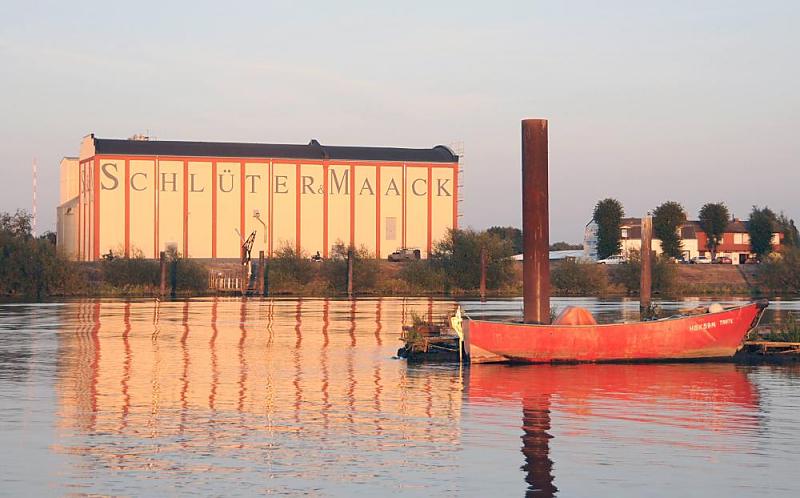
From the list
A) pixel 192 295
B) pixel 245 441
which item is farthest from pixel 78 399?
pixel 192 295

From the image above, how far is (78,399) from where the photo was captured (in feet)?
83.8

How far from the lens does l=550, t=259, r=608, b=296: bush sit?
103 meters

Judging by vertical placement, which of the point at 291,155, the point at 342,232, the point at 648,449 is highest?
the point at 291,155

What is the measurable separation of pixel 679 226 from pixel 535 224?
10380 cm

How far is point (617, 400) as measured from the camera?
2564 centimetres

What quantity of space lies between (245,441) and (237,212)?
8542 centimetres

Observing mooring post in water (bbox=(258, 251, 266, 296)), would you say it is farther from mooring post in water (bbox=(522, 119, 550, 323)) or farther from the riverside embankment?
mooring post in water (bbox=(522, 119, 550, 323))

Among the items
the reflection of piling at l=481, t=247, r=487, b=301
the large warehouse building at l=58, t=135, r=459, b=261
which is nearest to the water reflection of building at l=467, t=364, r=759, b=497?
the reflection of piling at l=481, t=247, r=487, b=301

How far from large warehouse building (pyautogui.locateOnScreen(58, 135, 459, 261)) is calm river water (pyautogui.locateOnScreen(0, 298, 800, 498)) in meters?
63.4

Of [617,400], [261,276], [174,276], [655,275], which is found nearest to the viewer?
[617,400]

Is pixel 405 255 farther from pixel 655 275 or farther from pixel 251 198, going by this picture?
pixel 655 275

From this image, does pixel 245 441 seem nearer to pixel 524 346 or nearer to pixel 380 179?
pixel 524 346

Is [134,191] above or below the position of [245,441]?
above

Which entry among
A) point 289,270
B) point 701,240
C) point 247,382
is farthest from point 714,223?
point 247,382
